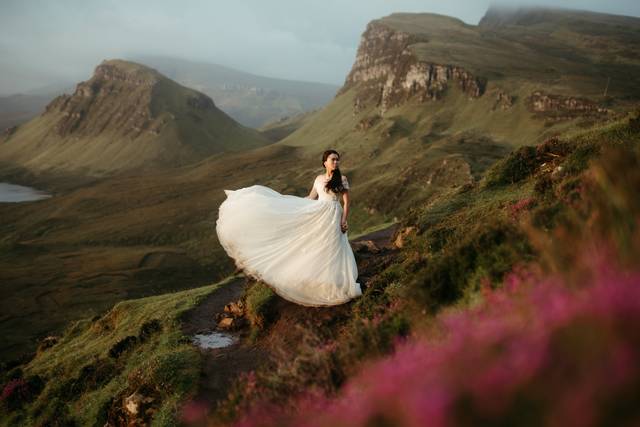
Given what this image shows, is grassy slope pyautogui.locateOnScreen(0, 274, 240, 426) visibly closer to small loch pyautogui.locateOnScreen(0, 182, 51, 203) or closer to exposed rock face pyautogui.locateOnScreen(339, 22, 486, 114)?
exposed rock face pyautogui.locateOnScreen(339, 22, 486, 114)

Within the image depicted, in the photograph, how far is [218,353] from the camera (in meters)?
11.3

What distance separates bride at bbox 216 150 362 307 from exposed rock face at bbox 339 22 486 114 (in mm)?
107085

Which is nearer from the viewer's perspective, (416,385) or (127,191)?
(416,385)

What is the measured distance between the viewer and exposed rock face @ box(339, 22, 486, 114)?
116575 mm

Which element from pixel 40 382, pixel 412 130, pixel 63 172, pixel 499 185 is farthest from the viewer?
pixel 63 172

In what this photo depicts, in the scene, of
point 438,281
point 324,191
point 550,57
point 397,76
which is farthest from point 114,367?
point 550,57

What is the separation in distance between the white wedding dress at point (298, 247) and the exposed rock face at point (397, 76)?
351ft

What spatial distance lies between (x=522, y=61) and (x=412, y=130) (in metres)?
49.2

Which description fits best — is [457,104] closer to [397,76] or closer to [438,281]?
[397,76]

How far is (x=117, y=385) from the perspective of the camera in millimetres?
12016

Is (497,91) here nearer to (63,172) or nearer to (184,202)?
(184,202)

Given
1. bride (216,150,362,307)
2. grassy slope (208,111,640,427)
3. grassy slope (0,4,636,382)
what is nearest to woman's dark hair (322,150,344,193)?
bride (216,150,362,307)

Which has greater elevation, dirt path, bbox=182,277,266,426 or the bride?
the bride

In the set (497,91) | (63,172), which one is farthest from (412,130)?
(63,172)
